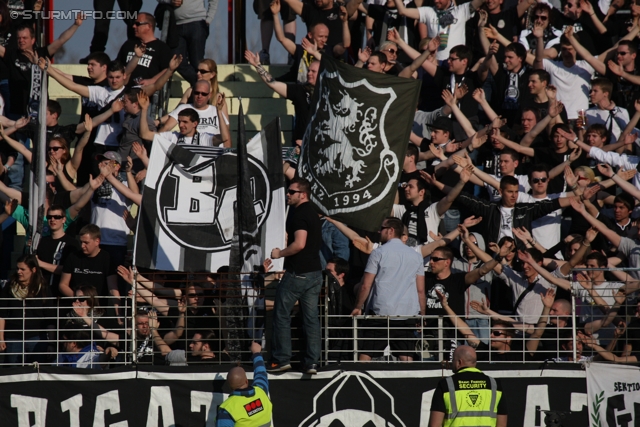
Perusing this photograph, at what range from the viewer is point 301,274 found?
A: 10.7 metres

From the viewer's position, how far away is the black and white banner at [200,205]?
37.1 ft

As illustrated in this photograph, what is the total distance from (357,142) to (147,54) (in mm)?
4275

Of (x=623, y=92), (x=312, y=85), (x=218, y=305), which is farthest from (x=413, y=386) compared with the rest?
(x=623, y=92)

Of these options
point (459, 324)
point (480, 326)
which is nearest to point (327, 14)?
point (480, 326)

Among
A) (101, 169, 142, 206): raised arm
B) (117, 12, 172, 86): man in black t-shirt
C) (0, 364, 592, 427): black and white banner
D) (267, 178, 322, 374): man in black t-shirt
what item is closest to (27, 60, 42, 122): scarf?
(117, 12, 172, 86): man in black t-shirt

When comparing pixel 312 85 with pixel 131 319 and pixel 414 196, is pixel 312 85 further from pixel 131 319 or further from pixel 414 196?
pixel 131 319

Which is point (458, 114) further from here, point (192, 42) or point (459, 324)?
point (192, 42)

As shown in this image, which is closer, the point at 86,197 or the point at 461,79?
the point at 86,197

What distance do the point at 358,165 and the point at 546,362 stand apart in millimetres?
2823

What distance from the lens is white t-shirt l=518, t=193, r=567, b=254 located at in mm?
13109

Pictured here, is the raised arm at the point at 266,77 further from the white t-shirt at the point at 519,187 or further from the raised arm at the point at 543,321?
the raised arm at the point at 543,321

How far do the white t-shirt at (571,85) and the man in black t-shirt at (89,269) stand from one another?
6537 millimetres

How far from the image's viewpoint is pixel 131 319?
11289 mm

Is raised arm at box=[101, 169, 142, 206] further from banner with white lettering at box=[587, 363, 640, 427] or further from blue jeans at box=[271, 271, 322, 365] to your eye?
banner with white lettering at box=[587, 363, 640, 427]
